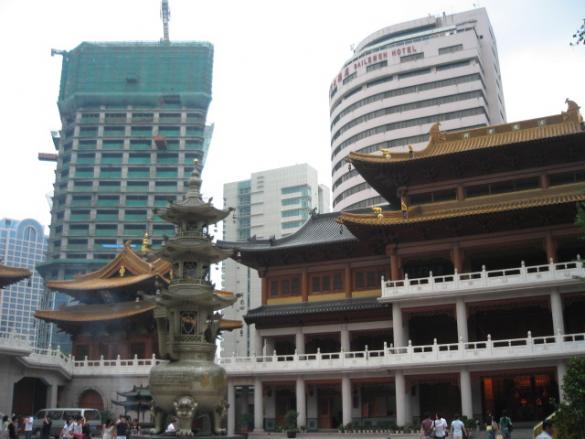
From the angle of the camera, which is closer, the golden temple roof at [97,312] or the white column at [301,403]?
the white column at [301,403]

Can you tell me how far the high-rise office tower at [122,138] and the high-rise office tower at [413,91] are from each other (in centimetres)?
3087

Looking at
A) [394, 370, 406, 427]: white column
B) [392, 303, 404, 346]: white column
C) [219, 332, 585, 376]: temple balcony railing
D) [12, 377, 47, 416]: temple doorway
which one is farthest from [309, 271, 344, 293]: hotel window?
[12, 377, 47, 416]: temple doorway

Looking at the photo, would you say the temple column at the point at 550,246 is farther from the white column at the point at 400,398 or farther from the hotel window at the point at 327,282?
the hotel window at the point at 327,282

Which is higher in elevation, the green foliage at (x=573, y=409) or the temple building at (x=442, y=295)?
the temple building at (x=442, y=295)

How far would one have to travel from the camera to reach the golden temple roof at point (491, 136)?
4116cm

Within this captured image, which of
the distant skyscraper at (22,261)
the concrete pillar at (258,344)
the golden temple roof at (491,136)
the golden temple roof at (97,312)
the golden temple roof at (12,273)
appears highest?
the distant skyscraper at (22,261)

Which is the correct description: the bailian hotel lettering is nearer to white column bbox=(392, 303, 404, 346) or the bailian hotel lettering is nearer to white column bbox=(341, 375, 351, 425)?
white column bbox=(392, 303, 404, 346)

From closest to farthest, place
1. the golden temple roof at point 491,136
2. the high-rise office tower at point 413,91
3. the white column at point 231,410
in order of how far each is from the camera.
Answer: the golden temple roof at point 491,136 < the white column at point 231,410 < the high-rise office tower at point 413,91

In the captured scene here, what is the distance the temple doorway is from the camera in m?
44.3

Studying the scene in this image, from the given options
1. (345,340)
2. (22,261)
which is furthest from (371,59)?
(22,261)

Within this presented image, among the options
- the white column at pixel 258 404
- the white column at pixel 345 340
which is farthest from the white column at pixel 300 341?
the white column at pixel 258 404

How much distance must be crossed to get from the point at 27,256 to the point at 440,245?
121006 mm

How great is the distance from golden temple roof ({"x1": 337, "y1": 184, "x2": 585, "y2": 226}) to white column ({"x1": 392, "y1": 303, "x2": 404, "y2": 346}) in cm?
517

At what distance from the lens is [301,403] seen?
41906mm
